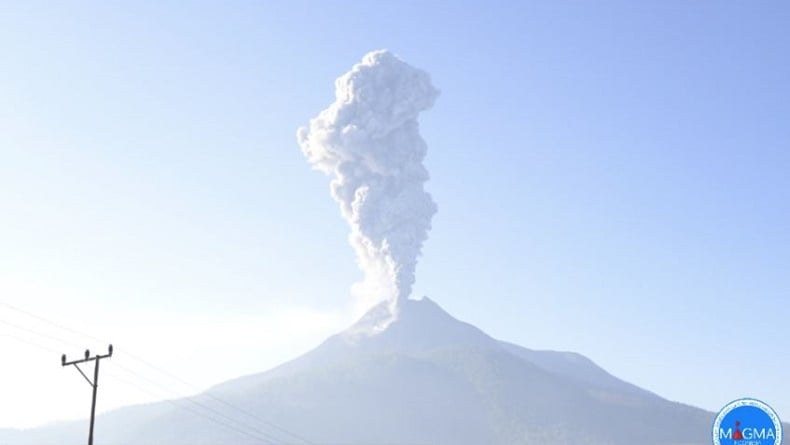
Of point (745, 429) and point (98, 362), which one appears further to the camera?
point (98, 362)

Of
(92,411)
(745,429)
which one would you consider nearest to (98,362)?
(92,411)

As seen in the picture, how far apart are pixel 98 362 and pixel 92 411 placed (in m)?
2.47

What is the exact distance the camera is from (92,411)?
50.5 metres

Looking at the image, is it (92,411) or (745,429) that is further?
(92,411)

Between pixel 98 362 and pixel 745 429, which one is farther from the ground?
pixel 98 362

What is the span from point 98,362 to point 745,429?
3213 centimetres

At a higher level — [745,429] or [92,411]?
[92,411]

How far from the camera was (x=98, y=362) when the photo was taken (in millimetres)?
50438

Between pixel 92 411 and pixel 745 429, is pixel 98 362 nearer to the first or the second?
pixel 92 411

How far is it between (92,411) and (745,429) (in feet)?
107

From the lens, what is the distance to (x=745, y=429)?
30.9 metres
